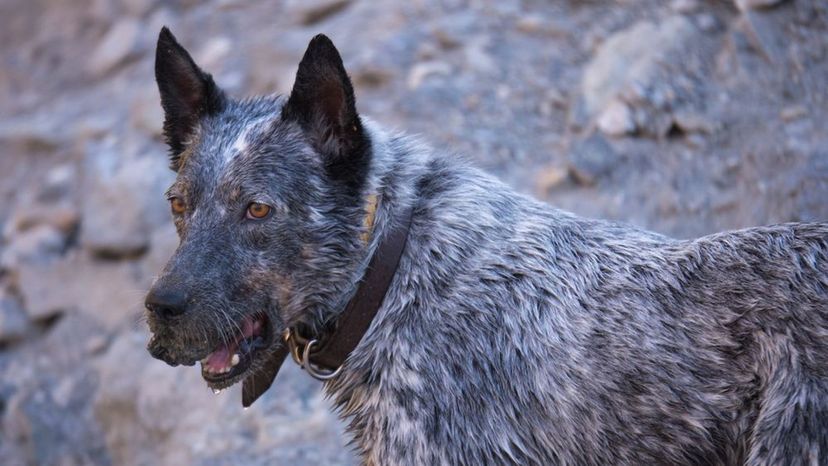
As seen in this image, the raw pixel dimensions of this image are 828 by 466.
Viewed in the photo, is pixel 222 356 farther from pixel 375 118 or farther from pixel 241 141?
pixel 375 118

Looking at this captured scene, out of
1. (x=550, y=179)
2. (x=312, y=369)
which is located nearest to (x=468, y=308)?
(x=312, y=369)

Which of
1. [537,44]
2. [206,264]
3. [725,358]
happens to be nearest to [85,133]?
[537,44]

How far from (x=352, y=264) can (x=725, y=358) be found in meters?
1.51

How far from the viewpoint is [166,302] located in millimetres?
3627

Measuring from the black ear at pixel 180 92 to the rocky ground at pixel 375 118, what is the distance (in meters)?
1.88

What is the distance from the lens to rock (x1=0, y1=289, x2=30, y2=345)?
306 inches

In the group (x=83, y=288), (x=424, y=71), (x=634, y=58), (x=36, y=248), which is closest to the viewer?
(x=634, y=58)

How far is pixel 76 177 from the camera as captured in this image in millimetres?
8422

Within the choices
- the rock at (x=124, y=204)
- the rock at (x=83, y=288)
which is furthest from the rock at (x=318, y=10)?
the rock at (x=83, y=288)

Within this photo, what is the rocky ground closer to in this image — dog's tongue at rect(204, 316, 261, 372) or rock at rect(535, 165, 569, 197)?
rock at rect(535, 165, 569, 197)

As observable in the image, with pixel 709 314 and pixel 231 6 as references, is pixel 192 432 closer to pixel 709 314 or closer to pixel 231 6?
pixel 709 314

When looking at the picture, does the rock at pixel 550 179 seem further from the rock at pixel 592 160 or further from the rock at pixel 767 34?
the rock at pixel 767 34

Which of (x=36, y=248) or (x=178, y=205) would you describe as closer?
(x=178, y=205)

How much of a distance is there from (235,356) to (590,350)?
142 centimetres
